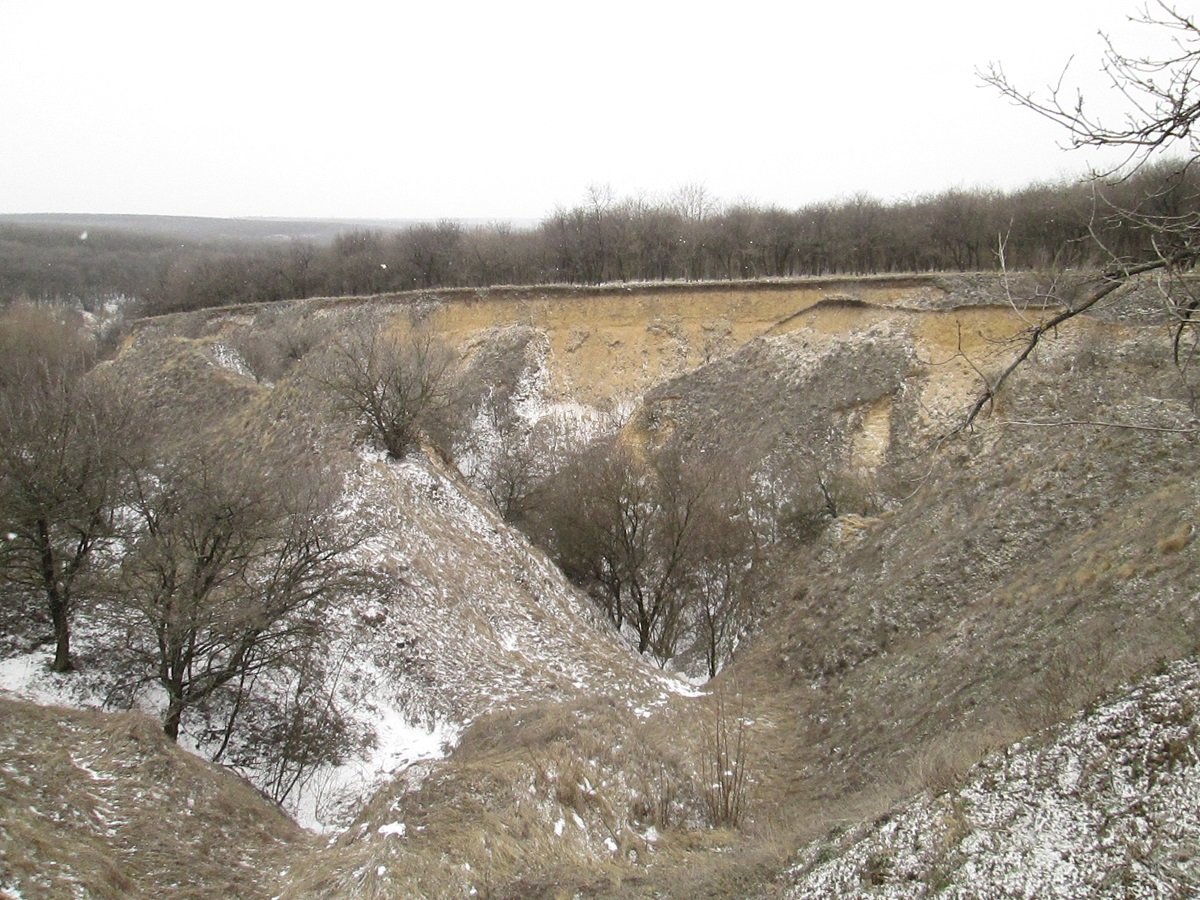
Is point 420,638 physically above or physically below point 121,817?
below

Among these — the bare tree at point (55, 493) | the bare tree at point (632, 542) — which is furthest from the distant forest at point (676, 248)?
the bare tree at point (55, 493)

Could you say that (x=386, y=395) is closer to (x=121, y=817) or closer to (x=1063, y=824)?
(x=121, y=817)

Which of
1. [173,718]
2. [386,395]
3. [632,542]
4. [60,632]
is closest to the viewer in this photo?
[173,718]

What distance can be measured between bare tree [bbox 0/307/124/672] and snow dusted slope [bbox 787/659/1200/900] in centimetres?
1031

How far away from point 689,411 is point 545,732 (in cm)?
2061

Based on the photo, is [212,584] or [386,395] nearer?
[212,584]

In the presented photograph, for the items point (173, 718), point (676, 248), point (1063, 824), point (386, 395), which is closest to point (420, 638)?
point (173, 718)

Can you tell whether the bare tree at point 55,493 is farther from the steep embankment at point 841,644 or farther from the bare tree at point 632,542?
the bare tree at point 632,542

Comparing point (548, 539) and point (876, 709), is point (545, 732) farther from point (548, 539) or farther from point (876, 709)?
point (548, 539)

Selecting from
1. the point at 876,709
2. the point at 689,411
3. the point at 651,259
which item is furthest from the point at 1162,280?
the point at 651,259

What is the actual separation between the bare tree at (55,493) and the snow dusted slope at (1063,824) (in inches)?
406

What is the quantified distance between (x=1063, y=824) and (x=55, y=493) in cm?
1181

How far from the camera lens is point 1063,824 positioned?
4070 mm

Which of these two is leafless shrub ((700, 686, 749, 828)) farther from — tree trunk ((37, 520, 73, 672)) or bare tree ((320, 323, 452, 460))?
bare tree ((320, 323, 452, 460))
